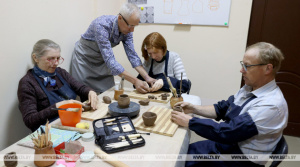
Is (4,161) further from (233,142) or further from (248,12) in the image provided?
(248,12)

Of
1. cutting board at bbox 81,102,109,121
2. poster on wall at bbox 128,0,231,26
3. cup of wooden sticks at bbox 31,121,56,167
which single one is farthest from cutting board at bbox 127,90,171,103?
poster on wall at bbox 128,0,231,26

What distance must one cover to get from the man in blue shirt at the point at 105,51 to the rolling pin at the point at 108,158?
3.37ft

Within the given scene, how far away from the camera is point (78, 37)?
252cm

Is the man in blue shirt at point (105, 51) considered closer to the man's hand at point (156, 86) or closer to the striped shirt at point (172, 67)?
the man's hand at point (156, 86)

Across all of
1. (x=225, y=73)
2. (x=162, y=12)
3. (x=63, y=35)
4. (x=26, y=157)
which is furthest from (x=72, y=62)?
(x=225, y=73)

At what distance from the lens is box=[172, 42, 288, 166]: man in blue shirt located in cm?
122

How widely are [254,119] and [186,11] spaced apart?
242 cm

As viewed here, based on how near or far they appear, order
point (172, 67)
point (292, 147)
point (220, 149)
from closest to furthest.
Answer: point (220, 149) < point (172, 67) < point (292, 147)

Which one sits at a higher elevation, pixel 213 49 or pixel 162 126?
pixel 213 49

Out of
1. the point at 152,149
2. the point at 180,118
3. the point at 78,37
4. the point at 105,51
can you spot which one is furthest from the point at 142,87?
the point at 78,37

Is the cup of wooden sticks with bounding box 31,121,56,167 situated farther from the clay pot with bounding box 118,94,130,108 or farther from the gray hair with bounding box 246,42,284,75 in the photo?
the gray hair with bounding box 246,42,284,75

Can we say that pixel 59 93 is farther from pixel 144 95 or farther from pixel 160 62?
pixel 160 62

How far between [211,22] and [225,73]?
81 cm

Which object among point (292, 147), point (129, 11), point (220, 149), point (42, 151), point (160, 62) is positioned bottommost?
point (292, 147)
